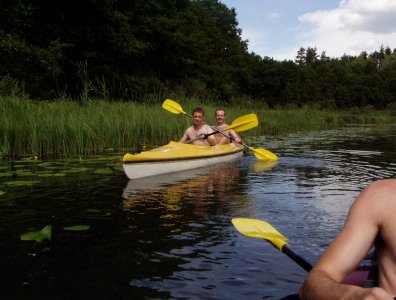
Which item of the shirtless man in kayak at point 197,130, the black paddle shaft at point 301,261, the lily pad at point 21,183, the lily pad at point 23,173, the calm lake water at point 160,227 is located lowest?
the calm lake water at point 160,227

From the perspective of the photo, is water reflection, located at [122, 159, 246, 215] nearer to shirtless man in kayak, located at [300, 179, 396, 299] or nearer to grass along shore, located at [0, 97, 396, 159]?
grass along shore, located at [0, 97, 396, 159]

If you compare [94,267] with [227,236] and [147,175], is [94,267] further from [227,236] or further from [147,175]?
[147,175]

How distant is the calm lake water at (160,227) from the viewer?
2.65 meters

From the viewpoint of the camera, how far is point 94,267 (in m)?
2.91

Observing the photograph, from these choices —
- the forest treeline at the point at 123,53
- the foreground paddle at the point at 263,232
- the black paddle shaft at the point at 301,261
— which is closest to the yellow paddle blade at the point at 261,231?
the foreground paddle at the point at 263,232

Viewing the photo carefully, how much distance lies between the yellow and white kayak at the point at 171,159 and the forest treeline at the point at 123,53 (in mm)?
3025

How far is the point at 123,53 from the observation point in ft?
69.3

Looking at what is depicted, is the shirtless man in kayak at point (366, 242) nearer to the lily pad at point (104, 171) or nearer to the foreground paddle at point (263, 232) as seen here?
the foreground paddle at point (263, 232)

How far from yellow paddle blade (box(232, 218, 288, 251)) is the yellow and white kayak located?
3.89 m

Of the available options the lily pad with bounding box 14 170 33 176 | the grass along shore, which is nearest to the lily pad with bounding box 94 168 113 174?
the lily pad with bounding box 14 170 33 176

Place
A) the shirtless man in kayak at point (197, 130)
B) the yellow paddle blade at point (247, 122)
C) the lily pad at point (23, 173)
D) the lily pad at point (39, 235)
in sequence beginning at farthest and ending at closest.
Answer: the yellow paddle blade at point (247, 122) → the shirtless man in kayak at point (197, 130) → the lily pad at point (23, 173) → the lily pad at point (39, 235)

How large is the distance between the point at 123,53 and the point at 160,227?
18.4 metres

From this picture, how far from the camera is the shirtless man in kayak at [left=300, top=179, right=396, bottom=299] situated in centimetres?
143

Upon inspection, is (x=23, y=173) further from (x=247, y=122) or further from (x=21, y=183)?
(x=247, y=122)
